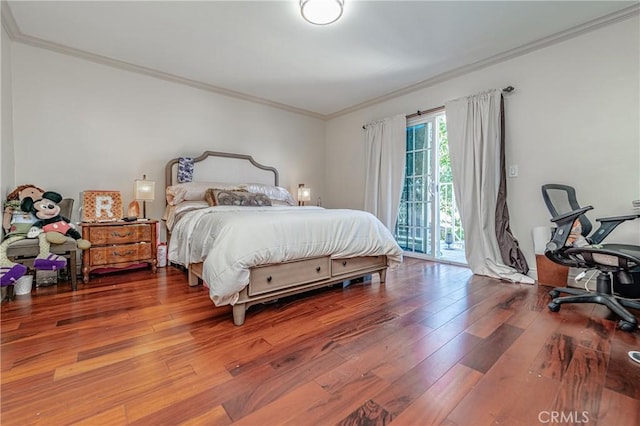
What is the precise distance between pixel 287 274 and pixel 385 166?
270 cm

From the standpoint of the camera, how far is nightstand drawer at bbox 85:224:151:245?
274 centimetres

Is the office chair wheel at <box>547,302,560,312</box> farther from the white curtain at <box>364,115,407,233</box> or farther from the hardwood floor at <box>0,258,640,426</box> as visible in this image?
the white curtain at <box>364,115,407,233</box>

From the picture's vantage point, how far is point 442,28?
2.59 meters

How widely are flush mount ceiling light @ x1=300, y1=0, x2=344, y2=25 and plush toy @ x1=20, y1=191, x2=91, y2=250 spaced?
277cm

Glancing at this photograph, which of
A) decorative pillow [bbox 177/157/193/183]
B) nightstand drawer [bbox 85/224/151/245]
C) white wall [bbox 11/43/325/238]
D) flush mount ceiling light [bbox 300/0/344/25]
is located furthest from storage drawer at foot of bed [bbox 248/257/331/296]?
white wall [bbox 11/43/325/238]

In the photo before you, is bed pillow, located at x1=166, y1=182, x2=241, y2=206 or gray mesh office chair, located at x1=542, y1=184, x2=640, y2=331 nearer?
gray mesh office chair, located at x1=542, y1=184, x2=640, y2=331

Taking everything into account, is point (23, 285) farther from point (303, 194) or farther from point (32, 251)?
point (303, 194)

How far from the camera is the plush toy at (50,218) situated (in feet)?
7.95

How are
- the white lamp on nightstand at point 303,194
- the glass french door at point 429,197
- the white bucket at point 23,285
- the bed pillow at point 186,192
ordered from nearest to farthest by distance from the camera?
1. the white bucket at point 23,285
2. the bed pillow at point 186,192
3. the glass french door at point 429,197
4. the white lamp on nightstand at point 303,194

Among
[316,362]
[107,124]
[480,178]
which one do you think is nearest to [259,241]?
[316,362]

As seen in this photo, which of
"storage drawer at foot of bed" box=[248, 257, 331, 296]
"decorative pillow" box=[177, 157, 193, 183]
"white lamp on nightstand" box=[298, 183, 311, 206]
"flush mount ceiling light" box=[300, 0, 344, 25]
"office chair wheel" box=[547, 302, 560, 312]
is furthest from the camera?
"white lamp on nightstand" box=[298, 183, 311, 206]

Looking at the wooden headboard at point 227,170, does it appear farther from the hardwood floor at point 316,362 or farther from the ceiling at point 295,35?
the hardwood floor at point 316,362

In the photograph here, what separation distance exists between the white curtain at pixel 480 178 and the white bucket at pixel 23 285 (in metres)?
4.23

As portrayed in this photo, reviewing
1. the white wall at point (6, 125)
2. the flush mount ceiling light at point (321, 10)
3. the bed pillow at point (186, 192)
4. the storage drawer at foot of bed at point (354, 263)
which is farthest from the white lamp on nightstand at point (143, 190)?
the flush mount ceiling light at point (321, 10)
